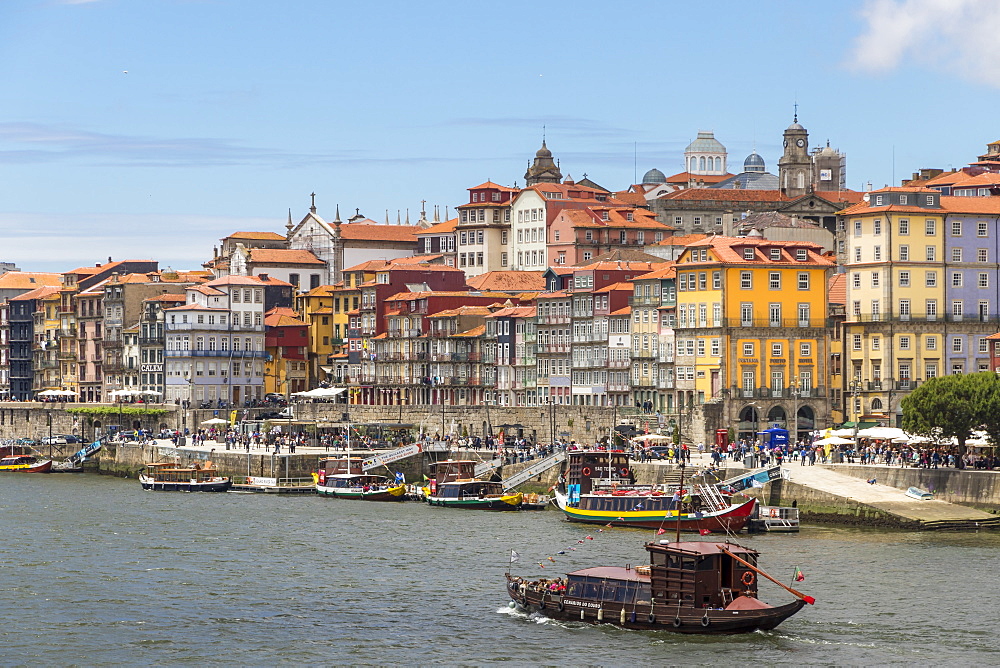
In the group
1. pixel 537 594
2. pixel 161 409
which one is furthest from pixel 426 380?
pixel 537 594

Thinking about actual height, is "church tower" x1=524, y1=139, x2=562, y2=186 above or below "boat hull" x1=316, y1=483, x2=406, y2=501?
above

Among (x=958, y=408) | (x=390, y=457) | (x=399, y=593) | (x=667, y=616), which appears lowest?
(x=399, y=593)

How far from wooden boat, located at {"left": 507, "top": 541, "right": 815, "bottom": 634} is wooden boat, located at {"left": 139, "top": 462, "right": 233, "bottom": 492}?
58.5 meters

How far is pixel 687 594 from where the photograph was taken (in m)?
57.7

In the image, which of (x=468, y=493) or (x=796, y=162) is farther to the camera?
(x=796, y=162)

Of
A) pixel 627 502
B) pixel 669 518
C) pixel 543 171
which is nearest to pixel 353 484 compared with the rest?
pixel 627 502

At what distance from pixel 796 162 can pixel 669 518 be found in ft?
355

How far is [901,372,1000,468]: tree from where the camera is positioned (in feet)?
291

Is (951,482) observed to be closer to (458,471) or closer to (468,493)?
(468,493)

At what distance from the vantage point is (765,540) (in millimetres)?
80125

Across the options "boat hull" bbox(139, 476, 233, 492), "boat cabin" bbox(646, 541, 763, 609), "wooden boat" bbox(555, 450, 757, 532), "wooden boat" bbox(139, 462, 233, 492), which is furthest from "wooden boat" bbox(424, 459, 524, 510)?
"boat cabin" bbox(646, 541, 763, 609)

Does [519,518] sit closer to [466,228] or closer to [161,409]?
[161,409]

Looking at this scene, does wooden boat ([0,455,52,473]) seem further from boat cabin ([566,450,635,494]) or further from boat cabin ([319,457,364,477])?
boat cabin ([566,450,635,494])

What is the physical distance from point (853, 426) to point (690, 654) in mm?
55024
